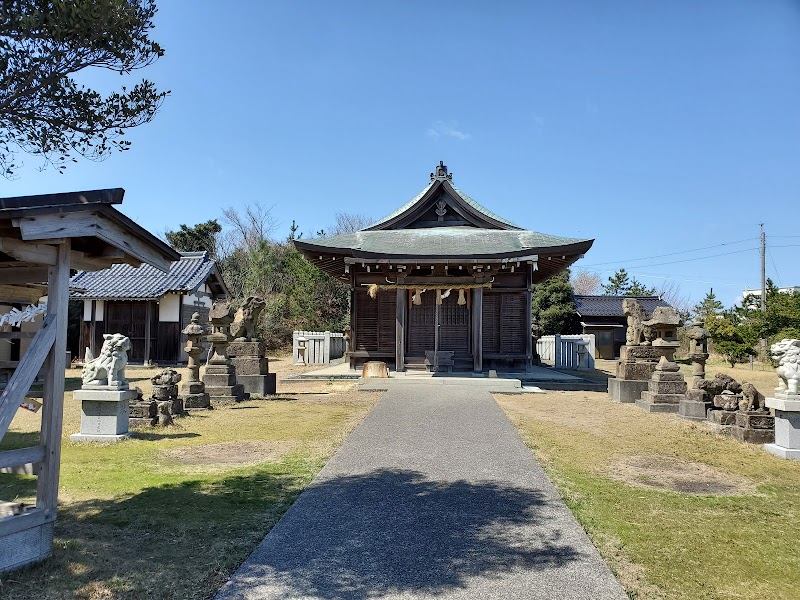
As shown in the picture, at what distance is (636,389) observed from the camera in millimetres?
12656

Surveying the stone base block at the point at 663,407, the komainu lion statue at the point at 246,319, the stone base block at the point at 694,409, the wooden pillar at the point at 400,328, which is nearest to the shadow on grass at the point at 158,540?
the komainu lion statue at the point at 246,319

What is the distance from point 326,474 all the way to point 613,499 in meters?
2.94

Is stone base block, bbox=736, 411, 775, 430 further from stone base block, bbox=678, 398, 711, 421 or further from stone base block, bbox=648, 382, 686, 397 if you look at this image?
stone base block, bbox=648, 382, 686, 397

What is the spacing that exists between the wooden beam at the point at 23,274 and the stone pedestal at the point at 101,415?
3.99 metres

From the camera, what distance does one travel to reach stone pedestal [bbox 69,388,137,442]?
7.58m

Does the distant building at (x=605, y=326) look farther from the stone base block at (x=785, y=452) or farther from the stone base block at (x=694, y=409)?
the stone base block at (x=785, y=452)

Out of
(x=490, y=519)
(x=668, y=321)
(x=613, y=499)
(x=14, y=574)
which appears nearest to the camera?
(x=14, y=574)

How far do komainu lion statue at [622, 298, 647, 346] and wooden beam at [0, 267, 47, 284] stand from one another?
1237cm

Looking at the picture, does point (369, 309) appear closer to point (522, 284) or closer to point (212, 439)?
point (522, 284)

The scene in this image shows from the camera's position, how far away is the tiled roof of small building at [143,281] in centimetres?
2355

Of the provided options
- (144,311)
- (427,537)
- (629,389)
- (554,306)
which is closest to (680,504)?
(427,537)

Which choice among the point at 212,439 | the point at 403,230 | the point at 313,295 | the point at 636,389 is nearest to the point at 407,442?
the point at 212,439

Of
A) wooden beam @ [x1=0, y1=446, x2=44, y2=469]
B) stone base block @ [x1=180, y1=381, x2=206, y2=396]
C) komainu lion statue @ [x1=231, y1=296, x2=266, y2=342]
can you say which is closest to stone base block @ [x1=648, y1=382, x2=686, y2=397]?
komainu lion statue @ [x1=231, y1=296, x2=266, y2=342]

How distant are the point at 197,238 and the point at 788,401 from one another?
38985 mm
